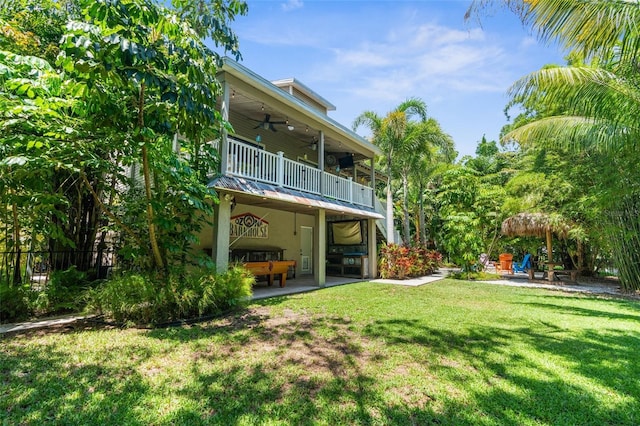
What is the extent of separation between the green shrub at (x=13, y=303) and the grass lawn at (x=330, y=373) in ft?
4.41

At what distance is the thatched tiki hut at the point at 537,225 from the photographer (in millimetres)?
11883

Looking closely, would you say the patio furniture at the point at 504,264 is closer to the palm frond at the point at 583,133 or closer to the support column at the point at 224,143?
the palm frond at the point at 583,133

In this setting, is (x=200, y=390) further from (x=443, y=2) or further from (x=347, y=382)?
(x=443, y=2)

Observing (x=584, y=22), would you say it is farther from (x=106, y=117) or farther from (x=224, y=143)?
(x=106, y=117)

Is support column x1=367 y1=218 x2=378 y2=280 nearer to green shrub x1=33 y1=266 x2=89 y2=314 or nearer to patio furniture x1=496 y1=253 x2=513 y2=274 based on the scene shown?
patio furniture x1=496 y1=253 x2=513 y2=274

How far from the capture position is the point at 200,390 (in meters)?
3.03

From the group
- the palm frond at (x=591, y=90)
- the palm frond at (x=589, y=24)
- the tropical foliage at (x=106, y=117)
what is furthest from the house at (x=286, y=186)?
the palm frond at (x=591, y=90)

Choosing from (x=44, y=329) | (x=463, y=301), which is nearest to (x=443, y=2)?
(x=463, y=301)

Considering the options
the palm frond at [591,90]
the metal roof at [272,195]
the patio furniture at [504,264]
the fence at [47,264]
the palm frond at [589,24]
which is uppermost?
the palm frond at [589,24]

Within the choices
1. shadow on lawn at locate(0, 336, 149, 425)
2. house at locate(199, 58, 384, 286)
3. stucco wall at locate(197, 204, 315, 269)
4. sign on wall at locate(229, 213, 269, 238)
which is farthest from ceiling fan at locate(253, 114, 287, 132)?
shadow on lawn at locate(0, 336, 149, 425)

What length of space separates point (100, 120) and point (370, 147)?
10299mm

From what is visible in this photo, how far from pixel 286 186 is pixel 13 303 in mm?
6378

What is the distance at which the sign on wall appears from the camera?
413 inches

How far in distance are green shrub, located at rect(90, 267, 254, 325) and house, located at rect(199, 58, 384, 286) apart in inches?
45.1
